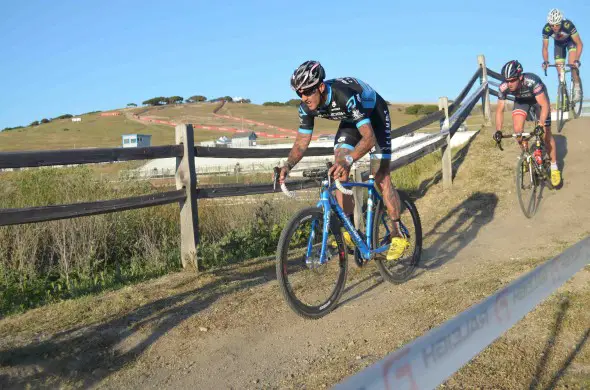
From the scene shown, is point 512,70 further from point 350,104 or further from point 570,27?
point 570,27

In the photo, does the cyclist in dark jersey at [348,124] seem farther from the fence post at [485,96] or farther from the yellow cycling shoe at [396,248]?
the fence post at [485,96]

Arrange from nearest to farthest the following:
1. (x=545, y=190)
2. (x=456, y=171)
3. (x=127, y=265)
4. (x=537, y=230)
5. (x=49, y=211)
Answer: (x=49, y=211) < (x=127, y=265) < (x=537, y=230) < (x=545, y=190) < (x=456, y=171)

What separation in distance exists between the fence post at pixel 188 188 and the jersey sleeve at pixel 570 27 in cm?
1053

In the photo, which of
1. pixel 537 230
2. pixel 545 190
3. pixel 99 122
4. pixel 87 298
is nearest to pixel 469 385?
pixel 87 298

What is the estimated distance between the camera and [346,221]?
5.10 metres

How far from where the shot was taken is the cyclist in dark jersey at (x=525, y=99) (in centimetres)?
910

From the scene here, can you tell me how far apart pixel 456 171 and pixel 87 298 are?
27.6ft

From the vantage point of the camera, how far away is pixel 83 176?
8.77 m

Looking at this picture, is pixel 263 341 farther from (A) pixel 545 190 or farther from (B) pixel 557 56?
(B) pixel 557 56

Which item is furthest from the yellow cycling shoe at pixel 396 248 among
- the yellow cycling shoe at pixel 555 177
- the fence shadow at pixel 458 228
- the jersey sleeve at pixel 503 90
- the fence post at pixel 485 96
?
the fence post at pixel 485 96

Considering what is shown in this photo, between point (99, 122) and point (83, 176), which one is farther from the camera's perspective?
point (99, 122)

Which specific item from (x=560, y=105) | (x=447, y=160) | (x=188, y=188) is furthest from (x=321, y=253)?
(x=560, y=105)

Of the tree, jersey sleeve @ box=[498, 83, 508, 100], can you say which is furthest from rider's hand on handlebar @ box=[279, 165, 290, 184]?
the tree

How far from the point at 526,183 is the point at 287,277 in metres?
6.10
